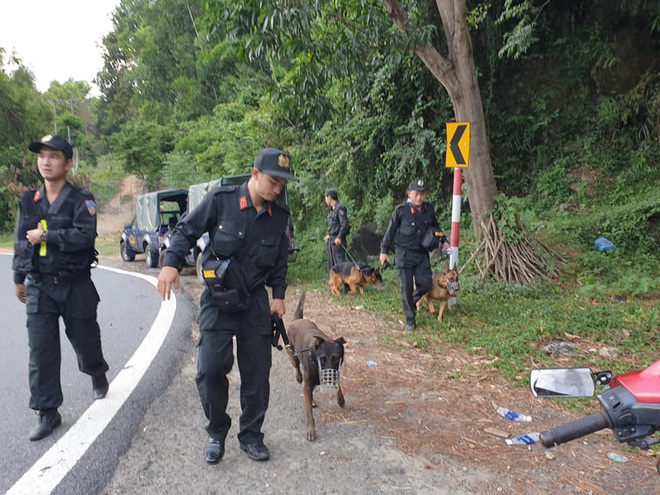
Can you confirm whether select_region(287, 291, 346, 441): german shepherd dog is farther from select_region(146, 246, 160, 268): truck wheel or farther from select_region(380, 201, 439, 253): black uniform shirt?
select_region(146, 246, 160, 268): truck wheel

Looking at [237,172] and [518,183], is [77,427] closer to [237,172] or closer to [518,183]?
[518,183]

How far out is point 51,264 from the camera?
11.5 feet

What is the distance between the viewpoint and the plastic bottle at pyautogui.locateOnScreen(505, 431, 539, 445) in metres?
3.32

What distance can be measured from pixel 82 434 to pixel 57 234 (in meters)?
1.43

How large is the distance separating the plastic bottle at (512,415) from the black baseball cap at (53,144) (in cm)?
390

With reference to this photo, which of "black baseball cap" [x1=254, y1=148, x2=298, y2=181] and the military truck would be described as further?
the military truck

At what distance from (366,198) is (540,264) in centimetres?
565

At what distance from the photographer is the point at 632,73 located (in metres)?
11.6

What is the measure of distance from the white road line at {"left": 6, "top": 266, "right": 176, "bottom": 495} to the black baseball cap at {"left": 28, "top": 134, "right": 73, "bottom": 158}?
6.50ft

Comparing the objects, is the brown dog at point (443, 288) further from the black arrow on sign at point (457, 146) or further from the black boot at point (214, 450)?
the black boot at point (214, 450)

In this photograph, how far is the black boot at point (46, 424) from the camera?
3330 millimetres

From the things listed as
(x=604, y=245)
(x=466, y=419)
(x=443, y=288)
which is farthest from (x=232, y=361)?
(x=604, y=245)

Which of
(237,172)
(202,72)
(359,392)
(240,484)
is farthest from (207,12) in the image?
(202,72)

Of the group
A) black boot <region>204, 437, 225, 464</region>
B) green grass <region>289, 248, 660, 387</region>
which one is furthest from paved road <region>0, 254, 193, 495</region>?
green grass <region>289, 248, 660, 387</region>
